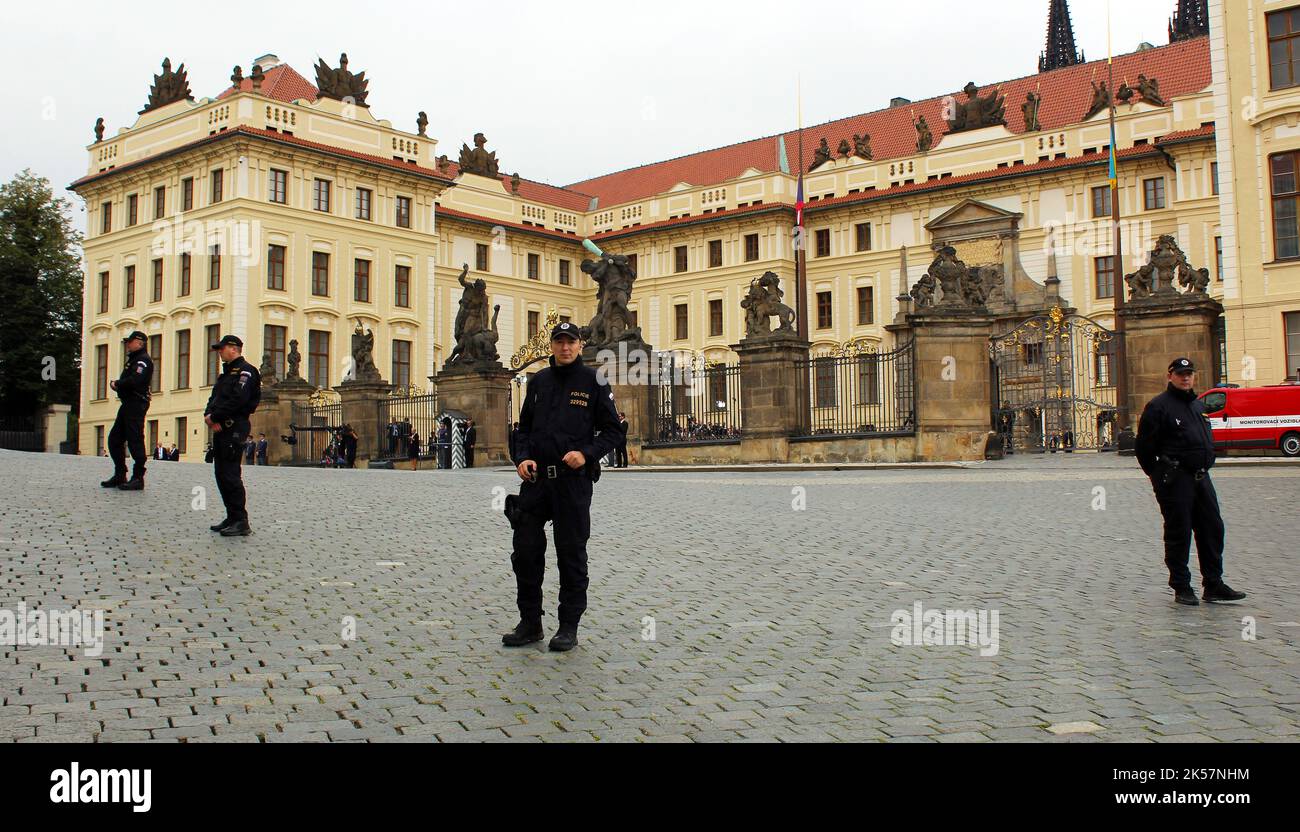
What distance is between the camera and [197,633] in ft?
21.1

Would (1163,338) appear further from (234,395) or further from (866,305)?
(866,305)

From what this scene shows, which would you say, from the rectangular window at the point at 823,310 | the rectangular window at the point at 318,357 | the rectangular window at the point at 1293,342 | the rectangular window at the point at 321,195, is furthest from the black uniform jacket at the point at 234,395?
the rectangular window at the point at 823,310

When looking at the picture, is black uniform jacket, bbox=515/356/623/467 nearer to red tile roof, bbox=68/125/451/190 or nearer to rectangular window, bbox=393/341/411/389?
red tile roof, bbox=68/125/451/190

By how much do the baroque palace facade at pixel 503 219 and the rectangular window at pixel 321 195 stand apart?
0.12 meters

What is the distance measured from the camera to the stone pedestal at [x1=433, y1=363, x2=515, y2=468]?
31266mm

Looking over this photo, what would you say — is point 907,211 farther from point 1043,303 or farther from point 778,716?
point 778,716

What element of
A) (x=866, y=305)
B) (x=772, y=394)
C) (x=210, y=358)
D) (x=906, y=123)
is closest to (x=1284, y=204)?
(x=772, y=394)

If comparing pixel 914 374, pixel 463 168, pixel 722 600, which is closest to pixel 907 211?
pixel 463 168

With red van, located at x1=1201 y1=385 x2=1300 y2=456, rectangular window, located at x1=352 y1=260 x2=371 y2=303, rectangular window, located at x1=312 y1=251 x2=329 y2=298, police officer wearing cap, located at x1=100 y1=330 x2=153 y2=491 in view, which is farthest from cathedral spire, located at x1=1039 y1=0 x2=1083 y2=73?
police officer wearing cap, located at x1=100 y1=330 x2=153 y2=491

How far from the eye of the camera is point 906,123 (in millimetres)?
63219

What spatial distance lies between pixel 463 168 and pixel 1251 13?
139ft

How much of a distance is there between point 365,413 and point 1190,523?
2965 cm

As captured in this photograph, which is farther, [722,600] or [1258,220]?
[1258,220]

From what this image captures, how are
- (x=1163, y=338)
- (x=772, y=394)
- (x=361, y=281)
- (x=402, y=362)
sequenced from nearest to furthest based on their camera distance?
(x=1163, y=338), (x=772, y=394), (x=361, y=281), (x=402, y=362)
